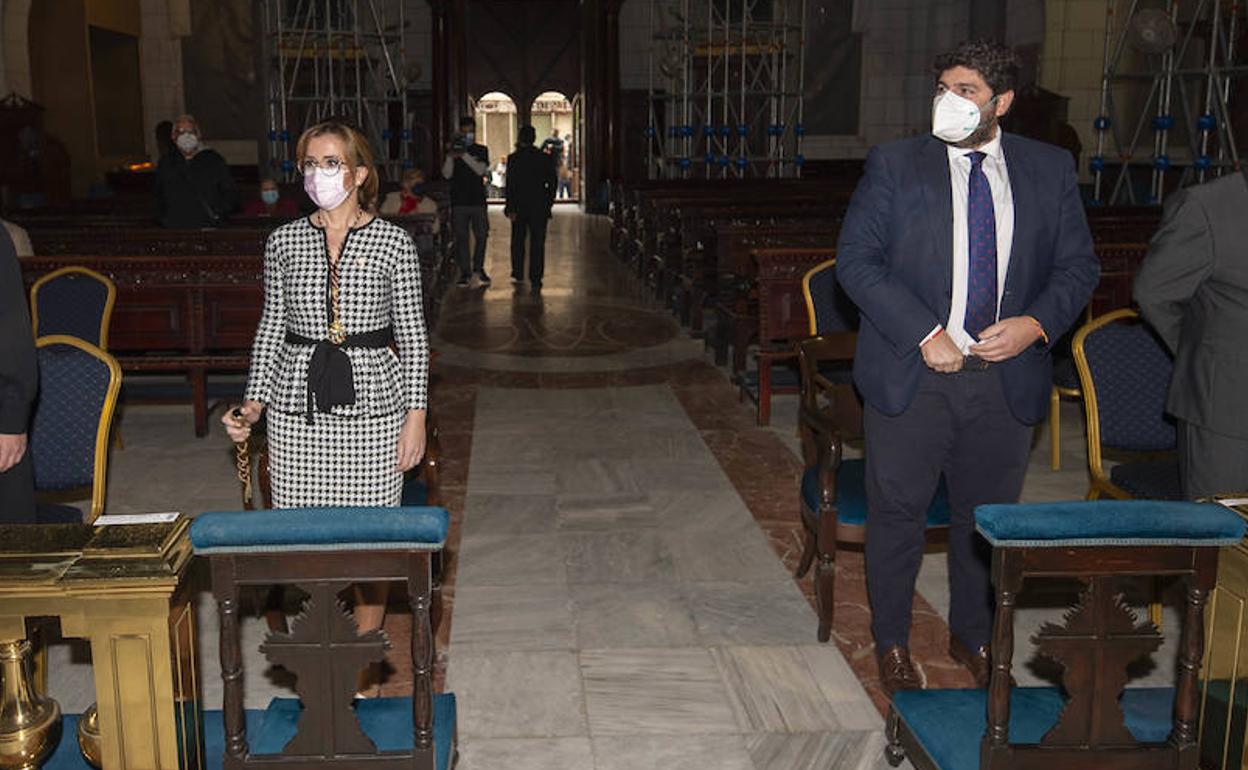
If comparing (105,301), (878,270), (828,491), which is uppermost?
(878,270)

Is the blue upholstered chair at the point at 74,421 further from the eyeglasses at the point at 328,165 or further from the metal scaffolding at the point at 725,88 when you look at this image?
the metal scaffolding at the point at 725,88

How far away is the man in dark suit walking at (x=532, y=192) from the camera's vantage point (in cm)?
1253

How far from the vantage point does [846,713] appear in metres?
3.43

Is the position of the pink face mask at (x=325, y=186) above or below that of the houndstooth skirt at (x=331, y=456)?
above

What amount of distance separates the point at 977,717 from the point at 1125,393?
192 cm

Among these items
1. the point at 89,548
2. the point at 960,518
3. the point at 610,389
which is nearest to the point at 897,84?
the point at 610,389

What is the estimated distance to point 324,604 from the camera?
196cm

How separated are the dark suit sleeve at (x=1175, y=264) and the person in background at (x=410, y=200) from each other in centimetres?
929

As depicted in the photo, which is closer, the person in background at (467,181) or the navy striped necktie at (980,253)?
the navy striped necktie at (980,253)

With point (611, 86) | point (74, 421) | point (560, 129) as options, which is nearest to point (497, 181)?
point (560, 129)

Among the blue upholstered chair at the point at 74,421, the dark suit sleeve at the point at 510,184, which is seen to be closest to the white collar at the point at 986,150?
the blue upholstered chair at the point at 74,421

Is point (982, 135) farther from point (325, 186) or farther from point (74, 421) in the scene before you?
point (74, 421)

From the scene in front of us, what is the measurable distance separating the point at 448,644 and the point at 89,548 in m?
2.11

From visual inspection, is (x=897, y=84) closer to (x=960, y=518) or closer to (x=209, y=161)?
(x=209, y=161)
